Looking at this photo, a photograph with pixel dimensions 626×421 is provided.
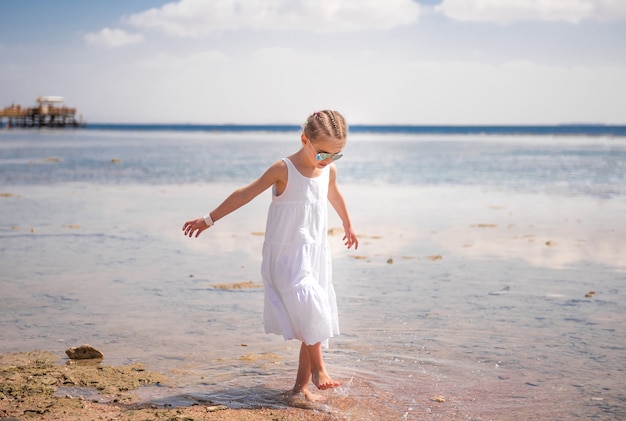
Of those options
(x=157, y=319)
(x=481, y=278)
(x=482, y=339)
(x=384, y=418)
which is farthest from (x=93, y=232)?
(x=384, y=418)

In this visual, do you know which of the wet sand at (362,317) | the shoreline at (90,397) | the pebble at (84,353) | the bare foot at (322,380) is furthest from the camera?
the pebble at (84,353)

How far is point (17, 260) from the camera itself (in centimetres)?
768

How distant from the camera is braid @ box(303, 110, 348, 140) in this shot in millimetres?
3975

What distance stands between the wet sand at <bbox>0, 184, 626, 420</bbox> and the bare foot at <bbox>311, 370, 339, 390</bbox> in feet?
0.28

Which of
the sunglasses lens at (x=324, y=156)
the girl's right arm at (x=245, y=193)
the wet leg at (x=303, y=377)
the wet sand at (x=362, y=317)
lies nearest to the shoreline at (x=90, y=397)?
the wet sand at (x=362, y=317)

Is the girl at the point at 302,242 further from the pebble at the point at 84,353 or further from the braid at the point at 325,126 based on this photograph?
the pebble at the point at 84,353

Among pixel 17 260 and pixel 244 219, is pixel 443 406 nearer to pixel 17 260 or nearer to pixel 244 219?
pixel 17 260

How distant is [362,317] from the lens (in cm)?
566

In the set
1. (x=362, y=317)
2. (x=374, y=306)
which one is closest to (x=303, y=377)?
(x=362, y=317)

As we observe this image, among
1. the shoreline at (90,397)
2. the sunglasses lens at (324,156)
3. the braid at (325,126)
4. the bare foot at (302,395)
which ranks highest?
the braid at (325,126)

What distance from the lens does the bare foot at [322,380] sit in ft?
13.4

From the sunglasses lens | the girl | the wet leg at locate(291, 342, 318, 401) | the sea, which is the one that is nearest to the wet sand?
the sea

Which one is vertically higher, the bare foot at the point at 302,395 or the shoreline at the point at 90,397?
the bare foot at the point at 302,395

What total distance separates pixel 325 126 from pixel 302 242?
0.67m
